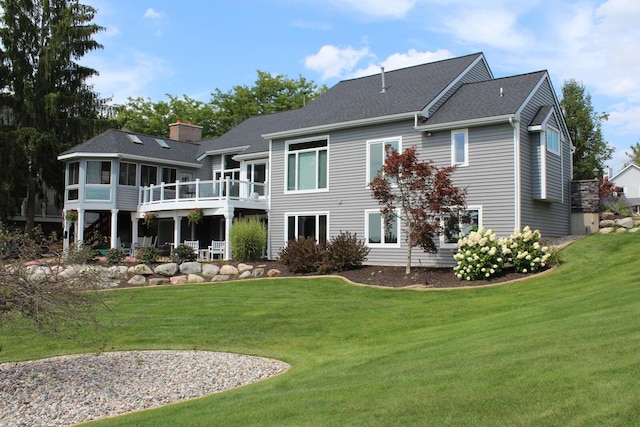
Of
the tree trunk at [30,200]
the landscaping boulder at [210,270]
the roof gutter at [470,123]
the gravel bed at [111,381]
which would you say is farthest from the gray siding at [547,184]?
the tree trunk at [30,200]

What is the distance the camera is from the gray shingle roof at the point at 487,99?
1798cm

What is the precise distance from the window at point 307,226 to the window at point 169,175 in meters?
9.24

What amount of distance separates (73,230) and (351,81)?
668 inches

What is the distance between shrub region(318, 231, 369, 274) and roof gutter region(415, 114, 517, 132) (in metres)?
4.53

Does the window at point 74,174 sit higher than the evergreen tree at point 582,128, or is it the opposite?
the evergreen tree at point 582,128

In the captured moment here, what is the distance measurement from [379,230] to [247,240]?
533 cm

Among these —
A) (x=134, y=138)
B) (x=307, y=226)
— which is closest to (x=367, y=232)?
(x=307, y=226)

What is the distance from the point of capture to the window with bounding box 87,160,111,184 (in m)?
27.3

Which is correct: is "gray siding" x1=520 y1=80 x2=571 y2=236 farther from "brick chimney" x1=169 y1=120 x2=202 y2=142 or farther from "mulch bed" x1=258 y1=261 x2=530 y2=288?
"brick chimney" x1=169 y1=120 x2=202 y2=142

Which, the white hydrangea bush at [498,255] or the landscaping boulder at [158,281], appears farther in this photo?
the landscaping boulder at [158,281]

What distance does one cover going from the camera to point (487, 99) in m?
19.1

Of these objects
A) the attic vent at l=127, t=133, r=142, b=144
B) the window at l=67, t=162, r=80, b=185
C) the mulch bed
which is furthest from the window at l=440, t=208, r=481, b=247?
the window at l=67, t=162, r=80, b=185

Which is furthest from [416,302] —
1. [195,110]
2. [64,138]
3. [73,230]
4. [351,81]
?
[195,110]

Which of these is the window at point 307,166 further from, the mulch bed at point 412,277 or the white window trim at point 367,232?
the mulch bed at point 412,277
